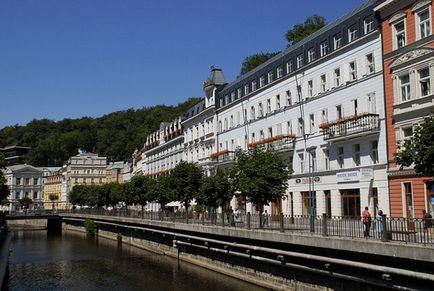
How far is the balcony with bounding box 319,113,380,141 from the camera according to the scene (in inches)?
1446

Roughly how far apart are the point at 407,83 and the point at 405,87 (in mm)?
345

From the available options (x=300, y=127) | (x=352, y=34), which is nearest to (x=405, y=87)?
(x=352, y=34)

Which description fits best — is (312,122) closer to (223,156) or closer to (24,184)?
(223,156)

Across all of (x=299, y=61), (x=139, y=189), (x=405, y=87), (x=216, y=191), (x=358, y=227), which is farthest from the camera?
(x=139, y=189)

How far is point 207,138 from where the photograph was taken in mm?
69750

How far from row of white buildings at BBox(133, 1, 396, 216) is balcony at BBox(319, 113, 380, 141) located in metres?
0.07

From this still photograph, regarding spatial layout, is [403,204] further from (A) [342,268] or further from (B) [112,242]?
(B) [112,242]

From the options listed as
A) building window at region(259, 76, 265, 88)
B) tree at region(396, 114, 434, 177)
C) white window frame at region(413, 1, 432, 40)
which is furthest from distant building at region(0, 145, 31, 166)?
tree at region(396, 114, 434, 177)

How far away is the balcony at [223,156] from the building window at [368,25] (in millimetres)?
24397

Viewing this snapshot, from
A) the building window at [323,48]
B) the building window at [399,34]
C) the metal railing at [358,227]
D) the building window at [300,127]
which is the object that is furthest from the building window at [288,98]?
the metal railing at [358,227]

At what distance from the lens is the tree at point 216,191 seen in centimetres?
4216

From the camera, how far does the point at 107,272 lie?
131 ft

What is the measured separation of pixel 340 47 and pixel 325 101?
4730 mm

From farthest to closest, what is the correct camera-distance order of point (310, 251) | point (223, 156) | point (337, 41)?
point (223, 156) → point (337, 41) → point (310, 251)
